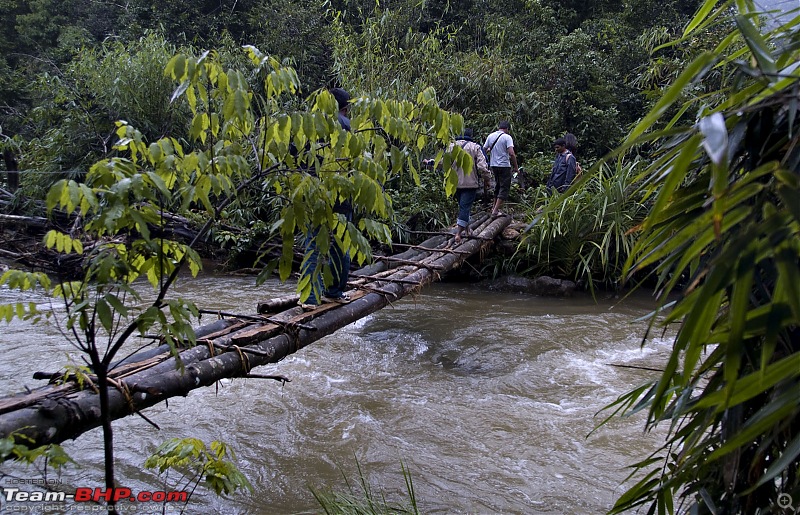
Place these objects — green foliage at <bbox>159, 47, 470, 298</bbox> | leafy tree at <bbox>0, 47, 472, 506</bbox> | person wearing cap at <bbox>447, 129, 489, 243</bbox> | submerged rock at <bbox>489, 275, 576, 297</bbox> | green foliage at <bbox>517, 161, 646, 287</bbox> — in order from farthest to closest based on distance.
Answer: submerged rock at <bbox>489, 275, 576, 297</bbox>, green foliage at <bbox>517, 161, 646, 287</bbox>, person wearing cap at <bbox>447, 129, 489, 243</bbox>, green foliage at <bbox>159, 47, 470, 298</bbox>, leafy tree at <bbox>0, 47, 472, 506</bbox>

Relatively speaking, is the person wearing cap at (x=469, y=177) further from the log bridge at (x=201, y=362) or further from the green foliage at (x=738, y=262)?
the green foliage at (x=738, y=262)

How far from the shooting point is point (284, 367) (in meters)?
4.54

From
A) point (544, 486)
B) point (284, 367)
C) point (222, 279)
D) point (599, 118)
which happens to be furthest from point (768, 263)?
point (599, 118)

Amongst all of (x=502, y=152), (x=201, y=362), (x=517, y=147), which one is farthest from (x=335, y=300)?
(x=517, y=147)

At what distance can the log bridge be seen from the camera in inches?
72.9

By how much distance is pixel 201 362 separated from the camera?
2.55m

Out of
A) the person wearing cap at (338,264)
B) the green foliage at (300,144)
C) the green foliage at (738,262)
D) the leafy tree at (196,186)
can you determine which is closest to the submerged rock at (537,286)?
the person wearing cap at (338,264)

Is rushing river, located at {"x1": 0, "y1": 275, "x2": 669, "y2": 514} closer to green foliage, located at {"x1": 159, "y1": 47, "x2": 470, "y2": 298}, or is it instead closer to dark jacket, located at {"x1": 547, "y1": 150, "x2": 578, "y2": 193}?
green foliage, located at {"x1": 159, "y1": 47, "x2": 470, "y2": 298}

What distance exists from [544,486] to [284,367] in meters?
2.28

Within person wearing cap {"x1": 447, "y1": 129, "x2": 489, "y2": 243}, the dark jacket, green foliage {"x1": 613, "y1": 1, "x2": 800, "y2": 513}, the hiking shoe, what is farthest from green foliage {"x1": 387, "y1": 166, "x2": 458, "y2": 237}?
green foliage {"x1": 613, "y1": 1, "x2": 800, "y2": 513}

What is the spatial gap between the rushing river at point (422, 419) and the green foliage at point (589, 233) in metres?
1.21

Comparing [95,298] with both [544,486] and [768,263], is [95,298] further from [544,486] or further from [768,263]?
[544,486]

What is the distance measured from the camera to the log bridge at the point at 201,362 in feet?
A: 6.07

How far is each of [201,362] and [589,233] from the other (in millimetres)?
5498
